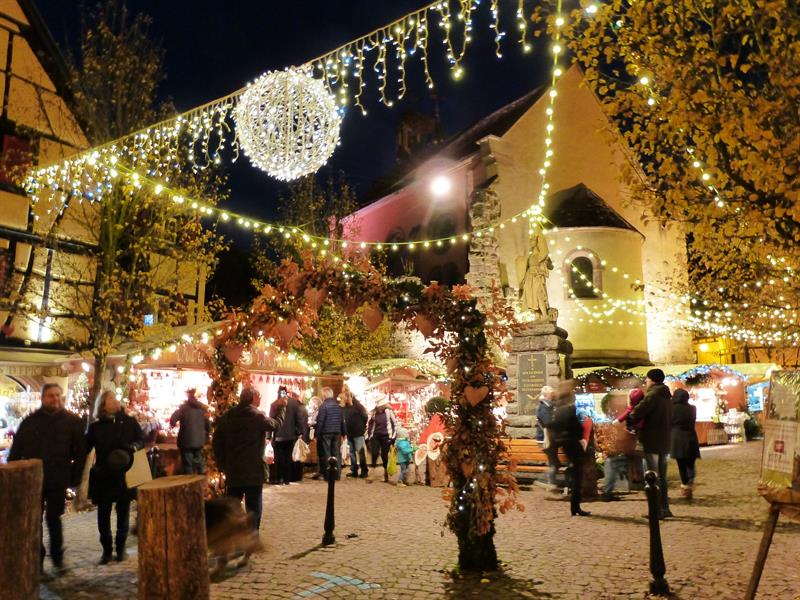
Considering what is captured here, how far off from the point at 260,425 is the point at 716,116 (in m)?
6.95

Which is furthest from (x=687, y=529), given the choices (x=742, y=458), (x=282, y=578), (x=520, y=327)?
(x=742, y=458)

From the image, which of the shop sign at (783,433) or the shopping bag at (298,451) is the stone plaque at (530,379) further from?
the shop sign at (783,433)

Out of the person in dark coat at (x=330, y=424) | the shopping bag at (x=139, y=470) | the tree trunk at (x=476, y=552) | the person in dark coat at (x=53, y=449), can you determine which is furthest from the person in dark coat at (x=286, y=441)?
the tree trunk at (x=476, y=552)

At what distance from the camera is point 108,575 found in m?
6.59

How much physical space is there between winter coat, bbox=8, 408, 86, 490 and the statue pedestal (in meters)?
9.58

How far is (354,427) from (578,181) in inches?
679

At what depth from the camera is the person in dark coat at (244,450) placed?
23.7 feet

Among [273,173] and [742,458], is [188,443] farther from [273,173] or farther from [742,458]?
[742,458]

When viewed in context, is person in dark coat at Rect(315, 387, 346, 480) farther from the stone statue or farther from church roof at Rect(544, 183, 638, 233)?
Answer: church roof at Rect(544, 183, 638, 233)

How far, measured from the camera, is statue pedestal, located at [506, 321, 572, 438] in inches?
579

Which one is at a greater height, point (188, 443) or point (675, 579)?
point (188, 443)

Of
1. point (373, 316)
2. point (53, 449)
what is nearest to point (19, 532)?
point (53, 449)

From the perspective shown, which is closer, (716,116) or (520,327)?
(520,327)

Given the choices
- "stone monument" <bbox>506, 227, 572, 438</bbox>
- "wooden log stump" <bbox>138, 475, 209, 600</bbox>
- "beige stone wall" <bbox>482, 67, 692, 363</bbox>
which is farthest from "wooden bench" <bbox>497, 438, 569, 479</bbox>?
"beige stone wall" <bbox>482, 67, 692, 363</bbox>
